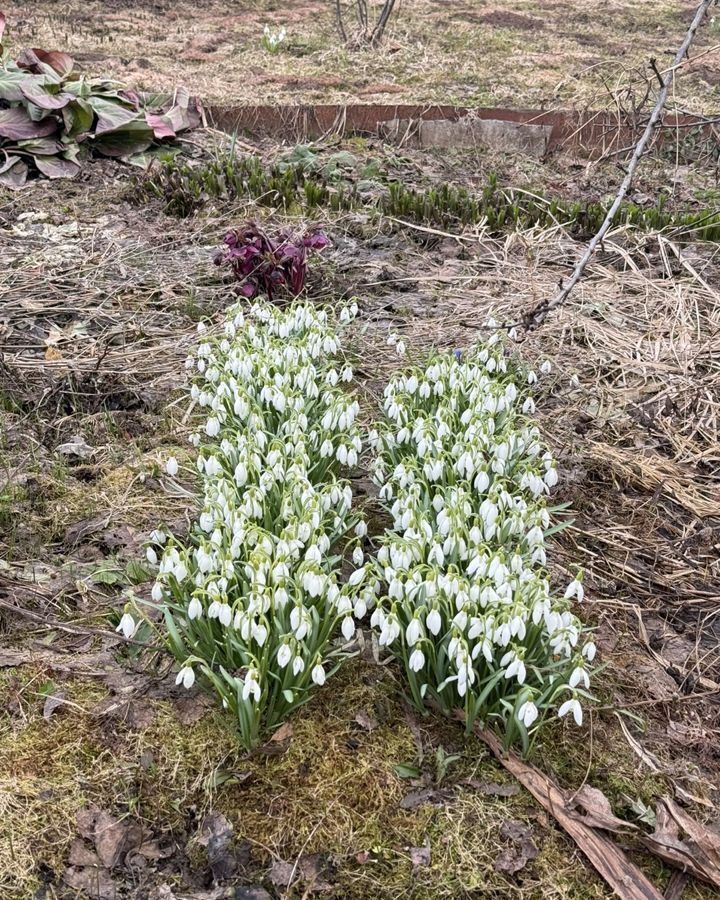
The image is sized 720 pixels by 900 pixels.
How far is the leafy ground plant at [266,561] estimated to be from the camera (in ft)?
6.23

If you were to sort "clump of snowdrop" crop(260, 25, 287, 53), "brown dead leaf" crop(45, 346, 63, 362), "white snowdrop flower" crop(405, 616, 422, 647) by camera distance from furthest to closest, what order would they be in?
1. "clump of snowdrop" crop(260, 25, 287, 53)
2. "brown dead leaf" crop(45, 346, 63, 362)
3. "white snowdrop flower" crop(405, 616, 422, 647)

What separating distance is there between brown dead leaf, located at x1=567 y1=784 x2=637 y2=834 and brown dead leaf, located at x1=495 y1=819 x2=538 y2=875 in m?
0.13

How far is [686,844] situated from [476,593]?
2.49ft

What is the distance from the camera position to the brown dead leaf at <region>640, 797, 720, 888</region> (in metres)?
1.85

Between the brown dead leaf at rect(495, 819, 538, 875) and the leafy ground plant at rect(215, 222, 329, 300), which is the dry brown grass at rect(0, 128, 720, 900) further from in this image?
the leafy ground plant at rect(215, 222, 329, 300)

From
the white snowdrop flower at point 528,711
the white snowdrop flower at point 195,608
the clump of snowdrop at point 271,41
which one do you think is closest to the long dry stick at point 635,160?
the white snowdrop flower at point 528,711

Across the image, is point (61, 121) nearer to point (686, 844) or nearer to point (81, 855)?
point (81, 855)

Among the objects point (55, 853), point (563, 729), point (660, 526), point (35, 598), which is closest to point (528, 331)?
point (660, 526)

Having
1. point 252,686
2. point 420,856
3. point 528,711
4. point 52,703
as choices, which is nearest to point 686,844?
point 528,711

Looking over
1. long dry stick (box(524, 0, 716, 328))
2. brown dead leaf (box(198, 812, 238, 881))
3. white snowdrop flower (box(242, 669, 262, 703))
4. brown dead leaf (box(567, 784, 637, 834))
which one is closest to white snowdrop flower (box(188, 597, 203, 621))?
white snowdrop flower (box(242, 669, 262, 703))

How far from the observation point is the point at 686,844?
1.89 metres

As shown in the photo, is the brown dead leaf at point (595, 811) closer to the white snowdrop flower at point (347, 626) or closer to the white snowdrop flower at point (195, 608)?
the white snowdrop flower at point (347, 626)

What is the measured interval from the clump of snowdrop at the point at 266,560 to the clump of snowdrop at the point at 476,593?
0.14 m

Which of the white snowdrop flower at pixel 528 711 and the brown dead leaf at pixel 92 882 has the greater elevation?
the white snowdrop flower at pixel 528 711
